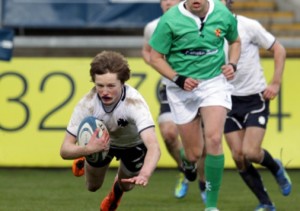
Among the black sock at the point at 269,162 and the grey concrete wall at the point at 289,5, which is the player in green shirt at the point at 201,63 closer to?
the black sock at the point at 269,162

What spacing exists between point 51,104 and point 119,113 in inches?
238

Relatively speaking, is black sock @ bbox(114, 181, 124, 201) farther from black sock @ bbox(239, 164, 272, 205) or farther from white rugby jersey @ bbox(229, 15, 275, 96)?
white rugby jersey @ bbox(229, 15, 275, 96)

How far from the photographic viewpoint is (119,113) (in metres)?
9.31

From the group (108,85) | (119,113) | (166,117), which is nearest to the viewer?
(108,85)

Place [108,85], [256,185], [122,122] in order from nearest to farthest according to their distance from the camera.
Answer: [108,85]
[122,122]
[256,185]

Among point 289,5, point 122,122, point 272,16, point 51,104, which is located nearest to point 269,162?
point 122,122

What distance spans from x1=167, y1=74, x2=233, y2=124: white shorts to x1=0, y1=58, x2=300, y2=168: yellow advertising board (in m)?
4.31

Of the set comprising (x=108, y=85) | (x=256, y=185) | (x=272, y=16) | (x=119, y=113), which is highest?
(x=108, y=85)

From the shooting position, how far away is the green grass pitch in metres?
11.5

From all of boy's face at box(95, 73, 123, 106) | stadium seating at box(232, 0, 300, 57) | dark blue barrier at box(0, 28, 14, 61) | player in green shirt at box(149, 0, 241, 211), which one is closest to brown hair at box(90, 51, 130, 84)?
boy's face at box(95, 73, 123, 106)

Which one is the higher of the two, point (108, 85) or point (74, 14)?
point (108, 85)

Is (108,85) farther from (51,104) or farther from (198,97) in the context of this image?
(51,104)

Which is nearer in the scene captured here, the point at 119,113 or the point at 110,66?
the point at 110,66

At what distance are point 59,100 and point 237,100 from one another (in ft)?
13.5
